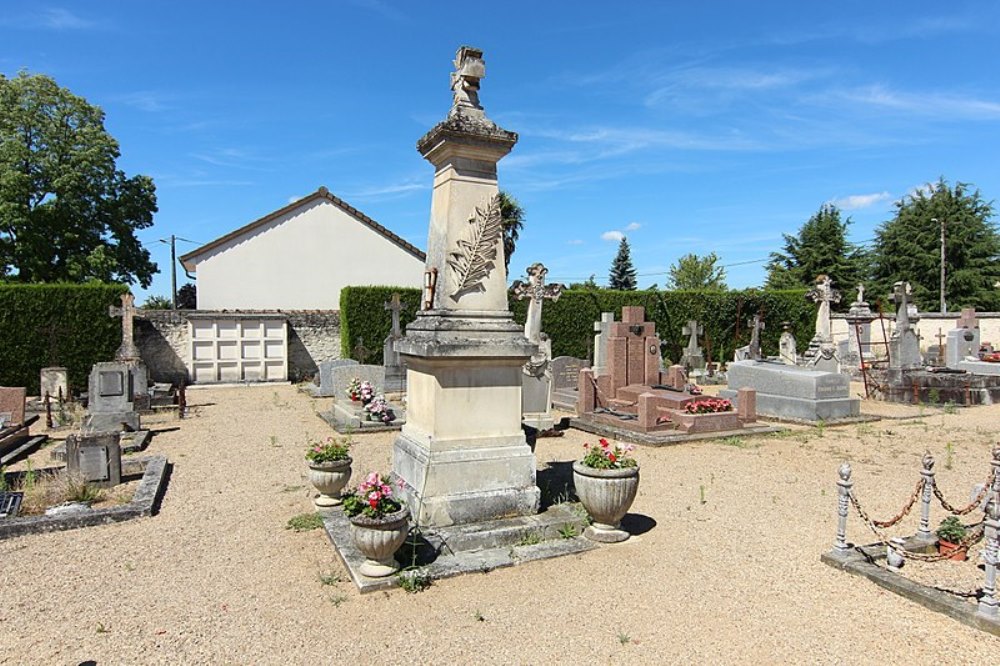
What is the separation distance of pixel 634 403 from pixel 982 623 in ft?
27.3

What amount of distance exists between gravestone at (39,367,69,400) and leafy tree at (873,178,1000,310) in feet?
118

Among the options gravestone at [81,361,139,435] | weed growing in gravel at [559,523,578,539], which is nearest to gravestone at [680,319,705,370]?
gravestone at [81,361,139,435]

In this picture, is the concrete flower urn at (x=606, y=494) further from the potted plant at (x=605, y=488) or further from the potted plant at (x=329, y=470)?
the potted plant at (x=329, y=470)

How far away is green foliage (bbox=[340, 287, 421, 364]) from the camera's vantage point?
19.9 m

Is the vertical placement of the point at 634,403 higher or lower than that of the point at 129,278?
lower

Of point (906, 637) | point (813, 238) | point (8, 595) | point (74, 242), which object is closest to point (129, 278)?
point (74, 242)

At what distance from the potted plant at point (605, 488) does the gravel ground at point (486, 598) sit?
0.75 ft

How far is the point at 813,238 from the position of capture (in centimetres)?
3662

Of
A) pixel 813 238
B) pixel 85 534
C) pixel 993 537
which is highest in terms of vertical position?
pixel 813 238

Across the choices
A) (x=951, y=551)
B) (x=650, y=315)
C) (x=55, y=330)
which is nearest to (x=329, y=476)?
(x=951, y=551)

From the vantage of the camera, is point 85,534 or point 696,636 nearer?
point 696,636

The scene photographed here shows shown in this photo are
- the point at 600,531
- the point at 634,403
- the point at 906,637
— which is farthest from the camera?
the point at 634,403

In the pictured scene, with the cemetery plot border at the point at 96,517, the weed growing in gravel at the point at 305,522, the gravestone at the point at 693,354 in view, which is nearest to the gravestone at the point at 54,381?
the cemetery plot border at the point at 96,517

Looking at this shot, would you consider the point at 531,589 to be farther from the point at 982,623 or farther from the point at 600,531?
the point at 982,623
